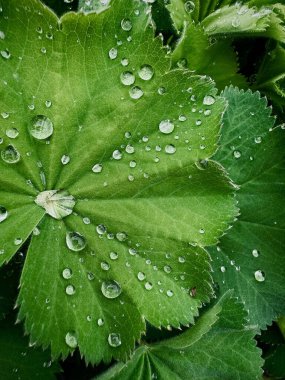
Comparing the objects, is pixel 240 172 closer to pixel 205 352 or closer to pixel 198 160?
pixel 198 160

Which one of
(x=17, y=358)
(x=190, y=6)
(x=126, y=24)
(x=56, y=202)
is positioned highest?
(x=190, y=6)

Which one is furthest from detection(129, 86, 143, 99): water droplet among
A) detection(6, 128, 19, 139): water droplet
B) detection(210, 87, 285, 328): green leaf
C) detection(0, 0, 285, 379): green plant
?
detection(210, 87, 285, 328): green leaf

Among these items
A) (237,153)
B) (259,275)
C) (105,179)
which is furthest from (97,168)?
(259,275)

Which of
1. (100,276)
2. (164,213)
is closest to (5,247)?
(100,276)

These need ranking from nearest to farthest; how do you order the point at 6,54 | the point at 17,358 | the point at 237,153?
the point at 6,54 → the point at 17,358 → the point at 237,153

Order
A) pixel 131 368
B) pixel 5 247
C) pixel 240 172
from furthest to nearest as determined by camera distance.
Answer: pixel 240 172
pixel 131 368
pixel 5 247

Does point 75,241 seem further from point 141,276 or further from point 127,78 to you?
point 127,78

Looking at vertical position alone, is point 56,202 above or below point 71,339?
above

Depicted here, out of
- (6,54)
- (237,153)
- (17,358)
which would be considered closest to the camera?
(6,54)
